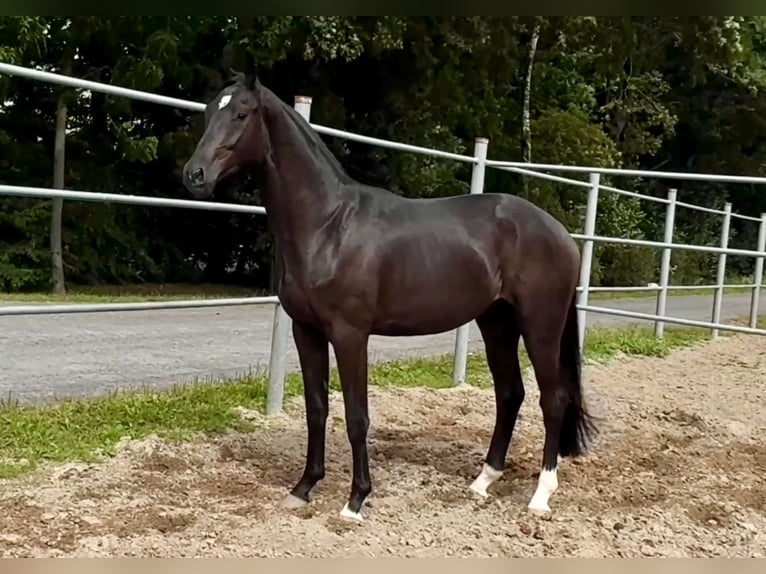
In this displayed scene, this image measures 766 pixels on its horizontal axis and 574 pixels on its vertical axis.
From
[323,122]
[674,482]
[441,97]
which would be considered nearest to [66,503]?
[674,482]

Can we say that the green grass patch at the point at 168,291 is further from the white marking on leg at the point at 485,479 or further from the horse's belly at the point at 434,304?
the horse's belly at the point at 434,304

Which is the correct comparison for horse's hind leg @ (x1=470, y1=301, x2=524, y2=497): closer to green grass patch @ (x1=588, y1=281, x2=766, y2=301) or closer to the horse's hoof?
the horse's hoof

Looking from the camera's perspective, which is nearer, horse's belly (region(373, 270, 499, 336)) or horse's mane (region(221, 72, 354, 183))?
horse's mane (region(221, 72, 354, 183))

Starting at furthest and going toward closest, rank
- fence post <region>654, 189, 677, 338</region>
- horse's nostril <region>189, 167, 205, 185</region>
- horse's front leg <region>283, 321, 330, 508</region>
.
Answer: fence post <region>654, 189, 677, 338</region>, horse's front leg <region>283, 321, 330, 508</region>, horse's nostril <region>189, 167, 205, 185</region>

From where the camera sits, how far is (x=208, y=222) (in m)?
13.2

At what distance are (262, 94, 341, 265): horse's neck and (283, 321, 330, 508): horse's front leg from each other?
32 centimetres

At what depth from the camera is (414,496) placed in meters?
3.11

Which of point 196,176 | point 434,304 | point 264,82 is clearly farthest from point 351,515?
point 264,82

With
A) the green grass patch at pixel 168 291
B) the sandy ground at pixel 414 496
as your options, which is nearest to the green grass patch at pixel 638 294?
the green grass patch at pixel 168 291

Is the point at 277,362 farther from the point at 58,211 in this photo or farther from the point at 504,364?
the point at 58,211

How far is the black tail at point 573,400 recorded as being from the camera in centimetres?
336

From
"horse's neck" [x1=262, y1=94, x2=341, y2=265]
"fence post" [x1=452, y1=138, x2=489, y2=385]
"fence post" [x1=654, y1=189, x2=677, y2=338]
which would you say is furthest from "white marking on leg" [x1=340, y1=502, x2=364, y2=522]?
"fence post" [x1=654, y1=189, x2=677, y2=338]

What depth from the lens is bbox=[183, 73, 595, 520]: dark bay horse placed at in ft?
9.14

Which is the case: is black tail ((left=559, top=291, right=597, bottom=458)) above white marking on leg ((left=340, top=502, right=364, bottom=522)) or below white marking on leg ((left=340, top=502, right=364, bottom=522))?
above
